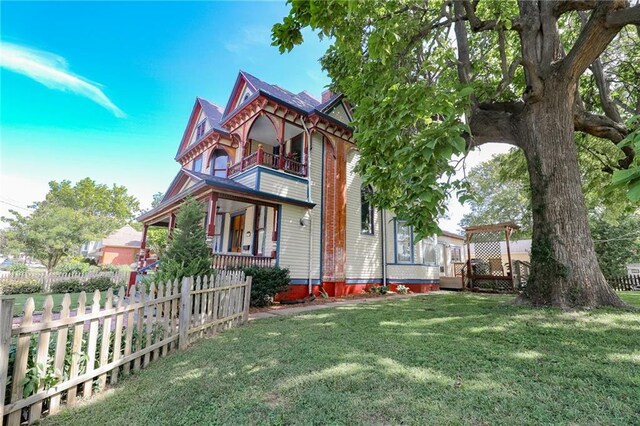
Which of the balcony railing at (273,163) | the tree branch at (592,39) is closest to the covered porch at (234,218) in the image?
the balcony railing at (273,163)

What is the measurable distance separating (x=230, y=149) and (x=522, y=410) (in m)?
14.3

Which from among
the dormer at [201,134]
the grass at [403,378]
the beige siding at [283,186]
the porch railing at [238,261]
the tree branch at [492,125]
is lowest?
the grass at [403,378]

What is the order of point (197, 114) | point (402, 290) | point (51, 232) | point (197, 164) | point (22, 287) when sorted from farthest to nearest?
point (51, 232)
point (197, 114)
point (197, 164)
point (402, 290)
point (22, 287)

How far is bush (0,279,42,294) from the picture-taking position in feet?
40.0

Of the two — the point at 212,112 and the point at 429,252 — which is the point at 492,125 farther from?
the point at 212,112

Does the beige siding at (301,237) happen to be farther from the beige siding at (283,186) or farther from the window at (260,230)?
the window at (260,230)

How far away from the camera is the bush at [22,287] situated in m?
12.2

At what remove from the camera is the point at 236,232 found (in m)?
13.1

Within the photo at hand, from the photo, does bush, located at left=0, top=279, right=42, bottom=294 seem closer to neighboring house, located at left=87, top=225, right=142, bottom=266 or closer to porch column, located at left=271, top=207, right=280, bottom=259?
porch column, located at left=271, top=207, right=280, bottom=259

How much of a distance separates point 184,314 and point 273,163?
8.19 meters

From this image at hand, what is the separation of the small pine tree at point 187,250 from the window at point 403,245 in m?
9.73

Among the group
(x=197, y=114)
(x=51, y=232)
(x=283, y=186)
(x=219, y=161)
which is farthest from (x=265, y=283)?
(x=51, y=232)

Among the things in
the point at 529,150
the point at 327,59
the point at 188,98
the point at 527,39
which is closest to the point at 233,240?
the point at 327,59

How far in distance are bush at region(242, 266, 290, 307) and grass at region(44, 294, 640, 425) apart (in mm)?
3752
